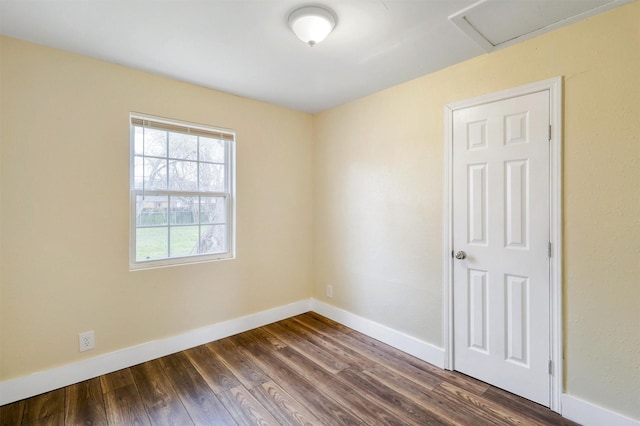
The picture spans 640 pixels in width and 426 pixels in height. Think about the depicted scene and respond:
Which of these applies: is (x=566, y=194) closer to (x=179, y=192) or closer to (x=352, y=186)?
(x=352, y=186)

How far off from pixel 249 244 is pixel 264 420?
1.68 m

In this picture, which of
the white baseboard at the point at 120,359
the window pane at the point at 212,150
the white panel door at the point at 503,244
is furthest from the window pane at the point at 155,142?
the white panel door at the point at 503,244

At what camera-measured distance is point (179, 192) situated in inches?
104

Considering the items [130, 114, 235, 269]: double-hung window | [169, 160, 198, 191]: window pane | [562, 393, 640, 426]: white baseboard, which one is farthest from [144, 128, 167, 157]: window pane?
[562, 393, 640, 426]: white baseboard

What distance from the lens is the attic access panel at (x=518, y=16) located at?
159cm

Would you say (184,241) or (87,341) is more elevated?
(184,241)

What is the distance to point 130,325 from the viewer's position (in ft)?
7.77

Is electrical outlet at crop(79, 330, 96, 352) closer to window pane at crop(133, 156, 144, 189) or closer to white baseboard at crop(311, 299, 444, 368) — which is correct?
window pane at crop(133, 156, 144, 189)

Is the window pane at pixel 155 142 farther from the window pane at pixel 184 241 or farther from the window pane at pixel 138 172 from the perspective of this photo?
the window pane at pixel 184 241

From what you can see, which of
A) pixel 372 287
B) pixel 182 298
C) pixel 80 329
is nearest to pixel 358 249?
pixel 372 287

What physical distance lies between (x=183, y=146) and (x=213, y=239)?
94 centimetres

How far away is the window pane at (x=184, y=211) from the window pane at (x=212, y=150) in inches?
17.0

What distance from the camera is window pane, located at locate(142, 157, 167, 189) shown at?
2.49 meters

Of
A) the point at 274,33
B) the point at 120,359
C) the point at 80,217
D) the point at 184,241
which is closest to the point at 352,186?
the point at 274,33
